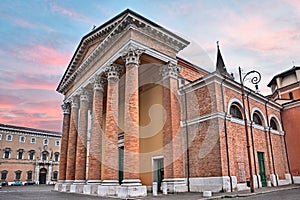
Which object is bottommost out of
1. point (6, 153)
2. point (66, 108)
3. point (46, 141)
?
point (6, 153)

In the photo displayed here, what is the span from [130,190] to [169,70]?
817 cm

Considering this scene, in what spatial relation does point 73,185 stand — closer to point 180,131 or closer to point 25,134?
point 180,131

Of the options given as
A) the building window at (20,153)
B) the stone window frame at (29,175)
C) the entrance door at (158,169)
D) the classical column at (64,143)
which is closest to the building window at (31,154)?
the building window at (20,153)

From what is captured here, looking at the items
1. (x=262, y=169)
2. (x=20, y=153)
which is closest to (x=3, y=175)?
(x=20, y=153)

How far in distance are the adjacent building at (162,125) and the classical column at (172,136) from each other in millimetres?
62

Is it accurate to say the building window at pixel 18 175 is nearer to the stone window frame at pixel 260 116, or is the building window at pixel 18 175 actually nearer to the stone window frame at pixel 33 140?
the stone window frame at pixel 33 140

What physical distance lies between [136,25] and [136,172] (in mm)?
8580

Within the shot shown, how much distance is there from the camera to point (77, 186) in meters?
18.6

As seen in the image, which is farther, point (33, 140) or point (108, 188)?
point (33, 140)

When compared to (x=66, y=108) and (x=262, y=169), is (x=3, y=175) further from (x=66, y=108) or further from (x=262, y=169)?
(x=262, y=169)

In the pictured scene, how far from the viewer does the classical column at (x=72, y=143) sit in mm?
20734

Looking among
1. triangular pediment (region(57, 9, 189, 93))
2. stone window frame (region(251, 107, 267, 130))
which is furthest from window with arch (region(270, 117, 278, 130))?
triangular pediment (region(57, 9, 189, 93))

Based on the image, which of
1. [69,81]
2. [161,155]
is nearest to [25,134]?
[69,81]

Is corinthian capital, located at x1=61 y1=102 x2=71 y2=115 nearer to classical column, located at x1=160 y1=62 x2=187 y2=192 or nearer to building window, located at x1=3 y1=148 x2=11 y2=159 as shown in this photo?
classical column, located at x1=160 y1=62 x2=187 y2=192
